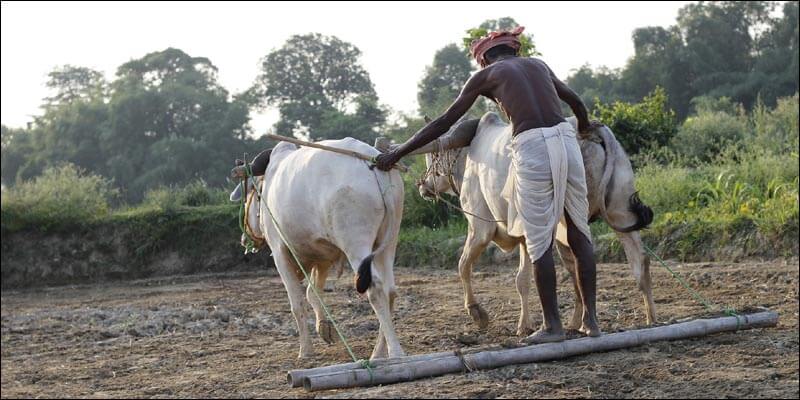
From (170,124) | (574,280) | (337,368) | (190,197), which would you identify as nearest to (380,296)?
(337,368)

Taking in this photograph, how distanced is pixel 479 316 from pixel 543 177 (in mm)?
2172

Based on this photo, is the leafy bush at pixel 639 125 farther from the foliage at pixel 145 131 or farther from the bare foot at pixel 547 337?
the foliage at pixel 145 131

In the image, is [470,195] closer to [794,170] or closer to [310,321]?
[310,321]

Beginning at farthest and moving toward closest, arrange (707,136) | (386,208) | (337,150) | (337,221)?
(707,136), (337,150), (386,208), (337,221)

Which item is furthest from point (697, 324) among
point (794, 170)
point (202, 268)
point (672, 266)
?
point (202, 268)

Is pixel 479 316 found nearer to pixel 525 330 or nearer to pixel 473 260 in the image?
pixel 473 260

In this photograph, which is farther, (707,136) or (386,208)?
(707,136)

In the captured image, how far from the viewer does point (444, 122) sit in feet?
21.9

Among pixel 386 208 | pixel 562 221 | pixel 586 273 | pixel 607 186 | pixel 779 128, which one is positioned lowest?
pixel 586 273

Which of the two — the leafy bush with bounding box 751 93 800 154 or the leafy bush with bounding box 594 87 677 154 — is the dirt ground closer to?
the leafy bush with bounding box 594 87 677 154

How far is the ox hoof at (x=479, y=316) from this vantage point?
27.1 feet

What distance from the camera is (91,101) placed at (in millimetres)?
43875

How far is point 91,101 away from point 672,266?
36.1 metres

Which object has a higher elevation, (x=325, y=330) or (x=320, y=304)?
(x=320, y=304)
